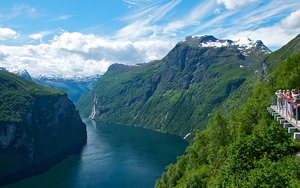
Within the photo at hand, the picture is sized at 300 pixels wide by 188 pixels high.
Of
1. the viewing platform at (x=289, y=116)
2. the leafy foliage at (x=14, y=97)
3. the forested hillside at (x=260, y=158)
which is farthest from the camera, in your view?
the leafy foliage at (x=14, y=97)

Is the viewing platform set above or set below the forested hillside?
above

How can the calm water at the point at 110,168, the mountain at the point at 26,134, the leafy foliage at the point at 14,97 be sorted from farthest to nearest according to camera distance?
the leafy foliage at the point at 14,97 < the mountain at the point at 26,134 < the calm water at the point at 110,168

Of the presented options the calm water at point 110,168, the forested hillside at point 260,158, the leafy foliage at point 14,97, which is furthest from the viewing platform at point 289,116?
the leafy foliage at point 14,97

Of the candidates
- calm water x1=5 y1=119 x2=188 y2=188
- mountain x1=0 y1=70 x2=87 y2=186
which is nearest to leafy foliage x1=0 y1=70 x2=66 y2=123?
mountain x1=0 y1=70 x2=87 y2=186

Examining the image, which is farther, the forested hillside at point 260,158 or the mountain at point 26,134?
the mountain at point 26,134

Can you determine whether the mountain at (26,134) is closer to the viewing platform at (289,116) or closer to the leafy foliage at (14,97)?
the leafy foliage at (14,97)

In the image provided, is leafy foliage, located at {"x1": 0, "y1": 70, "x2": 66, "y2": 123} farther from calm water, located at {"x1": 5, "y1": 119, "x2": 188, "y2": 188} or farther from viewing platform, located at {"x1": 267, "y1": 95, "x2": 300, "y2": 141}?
viewing platform, located at {"x1": 267, "y1": 95, "x2": 300, "y2": 141}

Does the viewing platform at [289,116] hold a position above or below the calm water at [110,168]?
above

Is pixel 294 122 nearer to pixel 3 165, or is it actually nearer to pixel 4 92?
pixel 3 165
